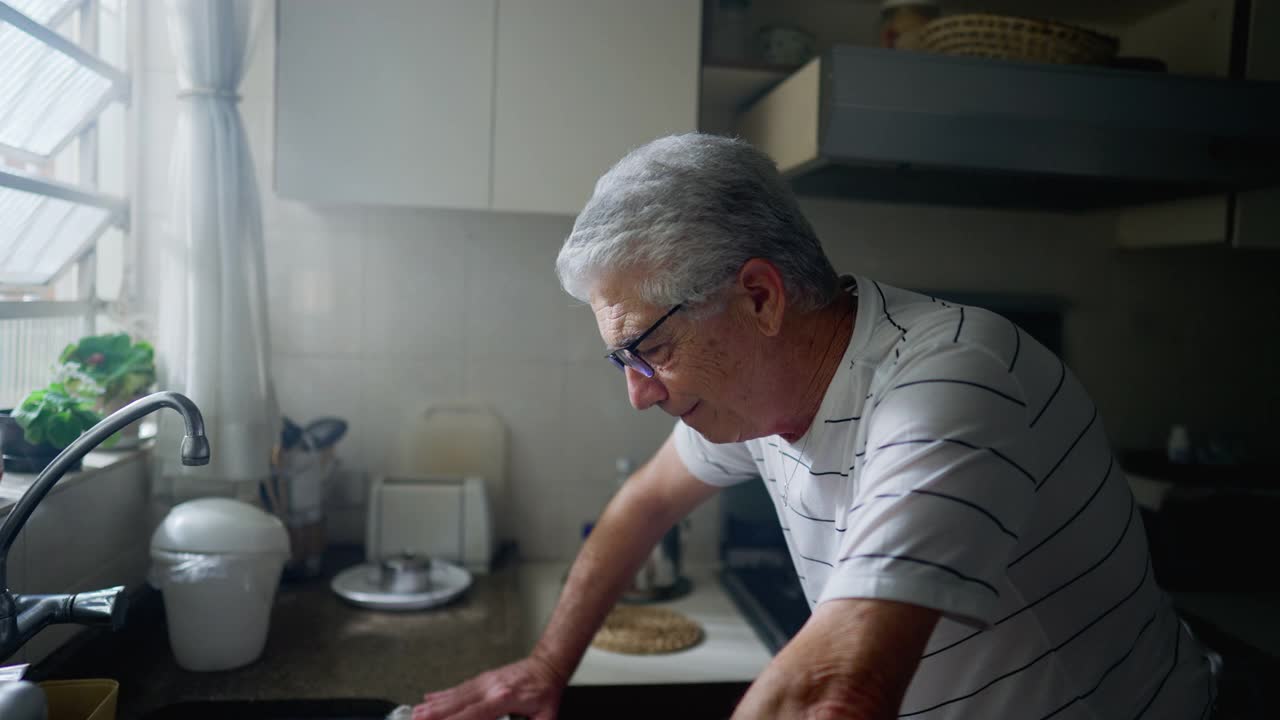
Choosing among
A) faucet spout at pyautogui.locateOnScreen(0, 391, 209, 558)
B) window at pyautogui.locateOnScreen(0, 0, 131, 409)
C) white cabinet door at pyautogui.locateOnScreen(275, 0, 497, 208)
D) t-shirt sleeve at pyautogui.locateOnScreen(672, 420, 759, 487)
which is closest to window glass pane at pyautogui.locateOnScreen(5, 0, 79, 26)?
window at pyautogui.locateOnScreen(0, 0, 131, 409)

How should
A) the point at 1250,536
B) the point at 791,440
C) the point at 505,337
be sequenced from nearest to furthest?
the point at 791,440 → the point at 1250,536 → the point at 505,337

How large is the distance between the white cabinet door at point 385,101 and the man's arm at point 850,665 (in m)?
1.27

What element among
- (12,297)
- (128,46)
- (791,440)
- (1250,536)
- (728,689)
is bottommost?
(728,689)

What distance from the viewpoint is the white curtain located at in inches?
63.3

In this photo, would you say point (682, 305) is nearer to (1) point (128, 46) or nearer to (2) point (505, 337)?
(2) point (505, 337)

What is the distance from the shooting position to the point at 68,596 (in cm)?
99

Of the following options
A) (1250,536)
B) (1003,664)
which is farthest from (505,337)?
(1250,536)

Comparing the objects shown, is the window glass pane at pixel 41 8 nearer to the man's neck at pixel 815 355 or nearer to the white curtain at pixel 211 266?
the white curtain at pixel 211 266

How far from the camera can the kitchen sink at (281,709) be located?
4.33 feet

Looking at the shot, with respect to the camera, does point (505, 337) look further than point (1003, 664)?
Yes

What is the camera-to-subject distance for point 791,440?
1105 mm

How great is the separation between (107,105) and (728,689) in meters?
1.63

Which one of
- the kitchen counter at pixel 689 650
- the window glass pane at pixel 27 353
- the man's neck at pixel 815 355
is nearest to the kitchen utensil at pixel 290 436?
the window glass pane at pixel 27 353

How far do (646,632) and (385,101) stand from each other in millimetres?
1106
